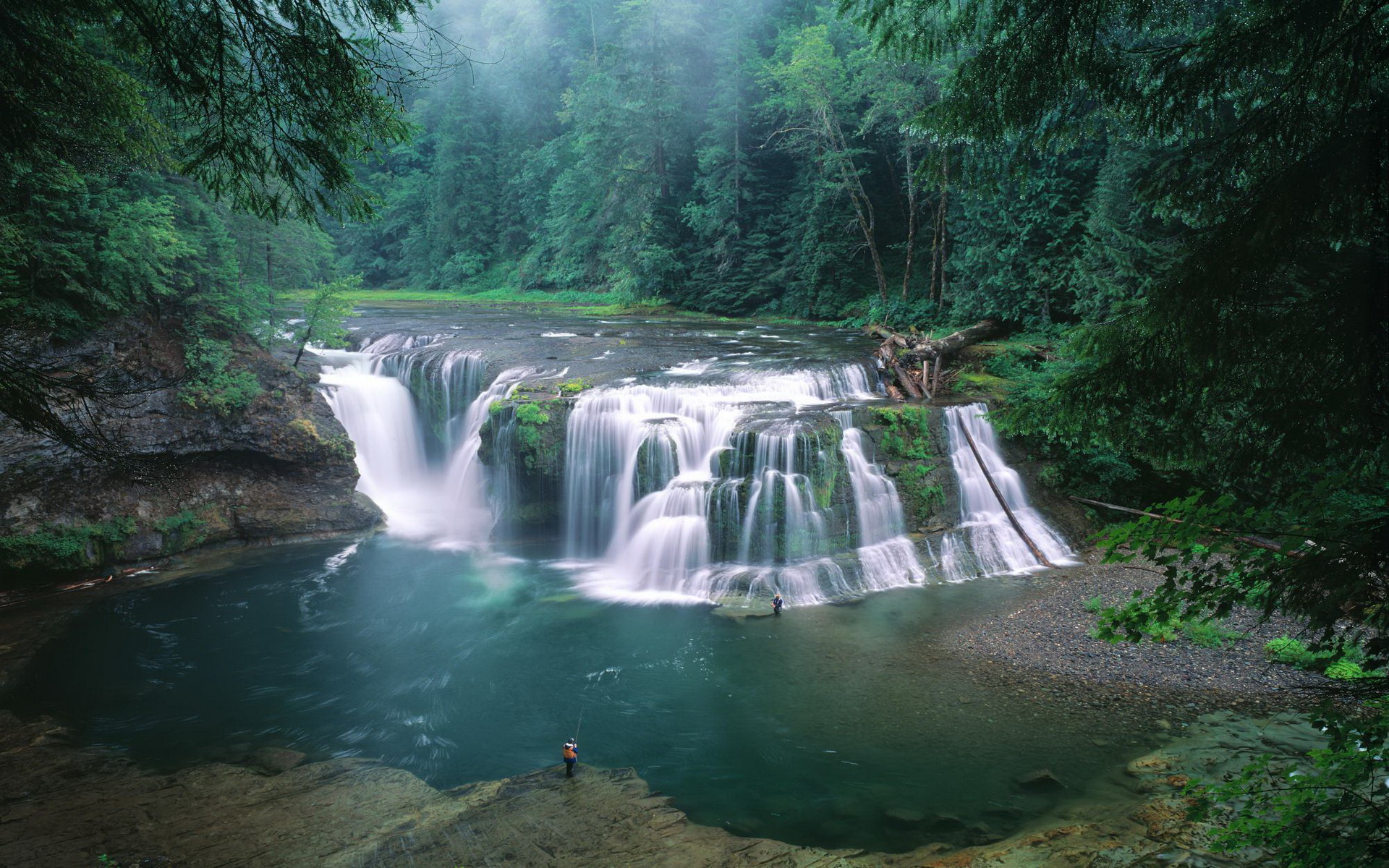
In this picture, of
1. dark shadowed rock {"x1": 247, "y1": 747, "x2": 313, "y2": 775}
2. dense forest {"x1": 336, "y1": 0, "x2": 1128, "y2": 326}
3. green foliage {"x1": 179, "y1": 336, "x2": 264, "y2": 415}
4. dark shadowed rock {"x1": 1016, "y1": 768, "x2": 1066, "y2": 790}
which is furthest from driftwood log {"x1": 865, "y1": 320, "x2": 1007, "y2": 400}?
green foliage {"x1": 179, "y1": 336, "x2": 264, "y2": 415}

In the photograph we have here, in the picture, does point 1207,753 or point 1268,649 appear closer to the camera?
point 1207,753

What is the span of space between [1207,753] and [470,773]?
7219 mm

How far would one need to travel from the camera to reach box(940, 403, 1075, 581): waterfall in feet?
41.6

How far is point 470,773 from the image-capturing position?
7.53m

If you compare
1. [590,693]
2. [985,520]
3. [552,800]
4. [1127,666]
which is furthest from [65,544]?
[1127,666]

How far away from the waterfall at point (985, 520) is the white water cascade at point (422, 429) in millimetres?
9814

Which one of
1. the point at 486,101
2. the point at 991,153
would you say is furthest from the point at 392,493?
the point at 486,101

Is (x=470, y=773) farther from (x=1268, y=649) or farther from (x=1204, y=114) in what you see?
(x=1268, y=649)

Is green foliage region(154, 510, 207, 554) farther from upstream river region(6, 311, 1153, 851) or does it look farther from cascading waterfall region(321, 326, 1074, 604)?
cascading waterfall region(321, 326, 1074, 604)

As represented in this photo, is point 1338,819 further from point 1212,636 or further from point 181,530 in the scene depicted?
point 181,530

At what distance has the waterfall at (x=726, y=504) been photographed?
12.4 meters

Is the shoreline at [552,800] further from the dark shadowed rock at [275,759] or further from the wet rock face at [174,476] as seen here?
the wet rock face at [174,476]

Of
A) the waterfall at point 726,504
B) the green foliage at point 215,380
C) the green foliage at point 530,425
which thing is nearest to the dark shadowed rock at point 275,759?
the waterfall at point 726,504

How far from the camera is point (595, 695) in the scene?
360 inches
